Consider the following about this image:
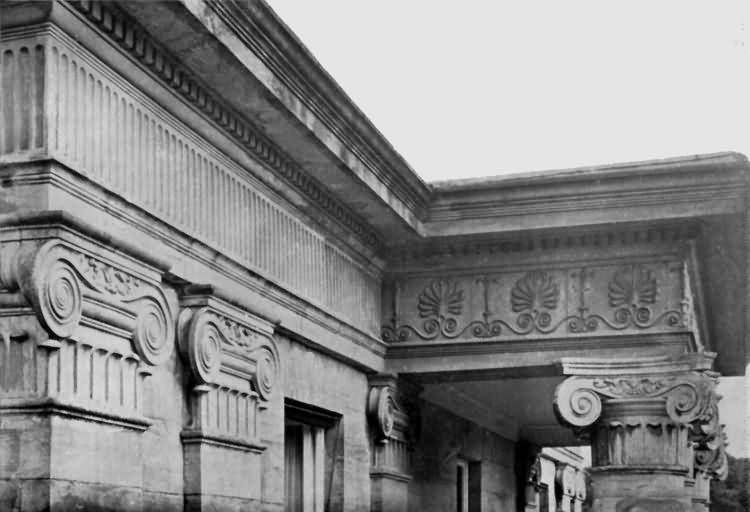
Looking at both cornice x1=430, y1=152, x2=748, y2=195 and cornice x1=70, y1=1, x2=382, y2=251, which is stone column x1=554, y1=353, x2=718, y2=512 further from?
cornice x1=70, y1=1, x2=382, y2=251

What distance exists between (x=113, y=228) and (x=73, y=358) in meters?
0.88

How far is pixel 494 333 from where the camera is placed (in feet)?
37.1

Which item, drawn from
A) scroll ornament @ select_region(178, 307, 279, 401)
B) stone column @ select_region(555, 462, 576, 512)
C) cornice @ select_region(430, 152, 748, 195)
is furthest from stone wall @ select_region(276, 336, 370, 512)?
stone column @ select_region(555, 462, 576, 512)

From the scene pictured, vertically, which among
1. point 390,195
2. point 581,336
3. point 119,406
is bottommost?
point 119,406

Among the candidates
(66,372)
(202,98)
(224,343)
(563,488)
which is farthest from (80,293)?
A: (563,488)

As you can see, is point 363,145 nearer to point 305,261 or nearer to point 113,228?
point 305,261

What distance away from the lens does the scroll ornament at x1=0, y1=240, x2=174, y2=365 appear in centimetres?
561

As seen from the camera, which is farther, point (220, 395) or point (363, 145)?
point (363, 145)

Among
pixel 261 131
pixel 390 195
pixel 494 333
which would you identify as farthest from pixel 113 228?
pixel 494 333

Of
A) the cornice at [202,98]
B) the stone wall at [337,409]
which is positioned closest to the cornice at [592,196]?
the cornice at [202,98]

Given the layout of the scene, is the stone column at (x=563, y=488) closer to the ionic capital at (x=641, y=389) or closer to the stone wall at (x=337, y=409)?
the ionic capital at (x=641, y=389)

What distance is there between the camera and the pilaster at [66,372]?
5.55m

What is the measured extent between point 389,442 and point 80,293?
604cm

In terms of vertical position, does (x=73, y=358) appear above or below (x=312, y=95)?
below
